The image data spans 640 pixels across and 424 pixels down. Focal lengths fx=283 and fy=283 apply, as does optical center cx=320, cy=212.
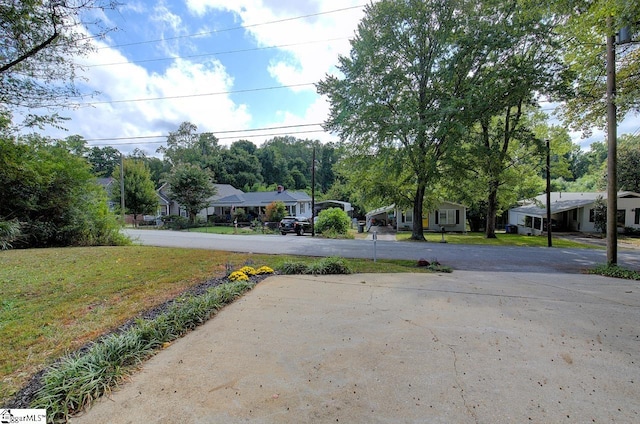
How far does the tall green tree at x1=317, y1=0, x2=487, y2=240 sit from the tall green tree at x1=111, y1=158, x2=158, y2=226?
78.4ft

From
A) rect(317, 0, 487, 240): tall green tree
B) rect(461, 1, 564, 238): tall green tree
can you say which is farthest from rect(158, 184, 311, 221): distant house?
rect(461, 1, 564, 238): tall green tree

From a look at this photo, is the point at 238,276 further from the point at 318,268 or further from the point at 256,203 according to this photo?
the point at 256,203

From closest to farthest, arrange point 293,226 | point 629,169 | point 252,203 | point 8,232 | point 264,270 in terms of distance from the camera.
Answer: point 264,270
point 8,232
point 293,226
point 629,169
point 252,203

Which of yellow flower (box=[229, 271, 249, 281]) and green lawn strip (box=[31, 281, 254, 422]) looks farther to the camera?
yellow flower (box=[229, 271, 249, 281])

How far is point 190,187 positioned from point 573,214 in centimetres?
3678

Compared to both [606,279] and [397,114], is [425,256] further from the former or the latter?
[397,114]

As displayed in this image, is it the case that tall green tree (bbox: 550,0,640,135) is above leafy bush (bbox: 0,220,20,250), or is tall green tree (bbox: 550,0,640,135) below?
above

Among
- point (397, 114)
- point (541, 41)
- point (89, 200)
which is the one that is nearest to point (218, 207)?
point (89, 200)

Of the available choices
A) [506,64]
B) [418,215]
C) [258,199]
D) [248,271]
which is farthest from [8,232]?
[258,199]

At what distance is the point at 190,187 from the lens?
28.7 m

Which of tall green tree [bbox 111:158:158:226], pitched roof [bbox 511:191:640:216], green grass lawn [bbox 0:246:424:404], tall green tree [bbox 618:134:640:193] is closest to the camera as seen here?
green grass lawn [bbox 0:246:424:404]

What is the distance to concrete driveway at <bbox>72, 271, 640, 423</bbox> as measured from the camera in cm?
225

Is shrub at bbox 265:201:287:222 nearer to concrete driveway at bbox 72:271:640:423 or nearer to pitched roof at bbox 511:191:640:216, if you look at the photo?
concrete driveway at bbox 72:271:640:423

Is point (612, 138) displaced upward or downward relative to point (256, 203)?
upward
